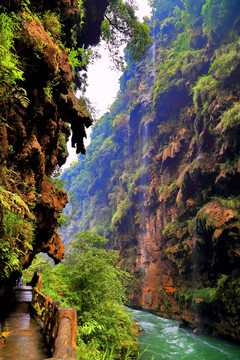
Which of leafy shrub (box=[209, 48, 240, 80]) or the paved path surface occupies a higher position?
leafy shrub (box=[209, 48, 240, 80])

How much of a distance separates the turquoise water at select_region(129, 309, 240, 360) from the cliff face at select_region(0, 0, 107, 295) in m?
8.04

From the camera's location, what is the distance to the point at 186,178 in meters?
20.0

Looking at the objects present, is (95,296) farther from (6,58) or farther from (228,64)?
(228,64)

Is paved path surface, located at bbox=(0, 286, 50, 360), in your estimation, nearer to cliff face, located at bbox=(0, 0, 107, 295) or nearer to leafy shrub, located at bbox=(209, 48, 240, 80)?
Answer: cliff face, located at bbox=(0, 0, 107, 295)

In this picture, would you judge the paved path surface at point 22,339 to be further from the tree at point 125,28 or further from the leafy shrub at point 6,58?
the tree at point 125,28

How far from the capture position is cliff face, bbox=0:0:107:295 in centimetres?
396

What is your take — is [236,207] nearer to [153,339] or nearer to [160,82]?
[153,339]

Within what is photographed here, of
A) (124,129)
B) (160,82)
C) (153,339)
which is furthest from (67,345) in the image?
(124,129)

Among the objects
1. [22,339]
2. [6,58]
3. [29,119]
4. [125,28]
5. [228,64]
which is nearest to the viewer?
[6,58]

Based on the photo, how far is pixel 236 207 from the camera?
1456 centimetres

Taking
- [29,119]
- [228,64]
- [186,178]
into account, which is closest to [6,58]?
[29,119]

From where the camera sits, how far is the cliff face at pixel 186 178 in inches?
588

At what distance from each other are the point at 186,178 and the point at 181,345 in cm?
1229

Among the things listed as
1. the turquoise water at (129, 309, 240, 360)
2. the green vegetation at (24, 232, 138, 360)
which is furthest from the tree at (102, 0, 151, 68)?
the turquoise water at (129, 309, 240, 360)
